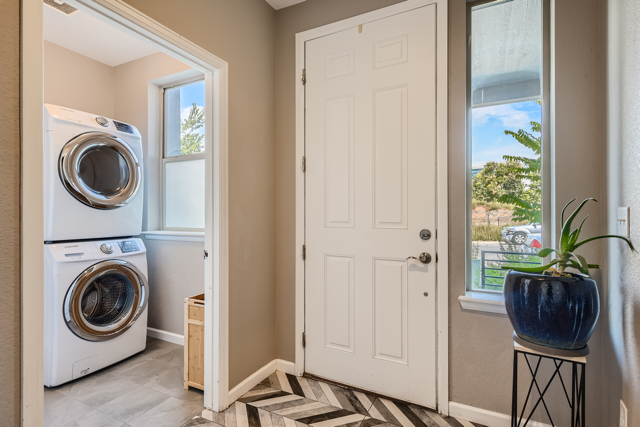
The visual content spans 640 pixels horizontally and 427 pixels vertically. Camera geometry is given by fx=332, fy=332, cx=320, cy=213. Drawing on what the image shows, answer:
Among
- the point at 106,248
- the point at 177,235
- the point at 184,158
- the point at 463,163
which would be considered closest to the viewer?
the point at 463,163

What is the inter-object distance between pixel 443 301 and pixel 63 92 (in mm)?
3366

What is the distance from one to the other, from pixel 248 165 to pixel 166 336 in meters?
1.80

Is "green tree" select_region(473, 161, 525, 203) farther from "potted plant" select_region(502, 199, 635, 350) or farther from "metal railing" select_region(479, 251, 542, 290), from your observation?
"potted plant" select_region(502, 199, 635, 350)

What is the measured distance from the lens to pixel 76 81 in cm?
289

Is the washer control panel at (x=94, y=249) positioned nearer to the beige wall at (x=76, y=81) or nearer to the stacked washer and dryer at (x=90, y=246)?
the stacked washer and dryer at (x=90, y=246)

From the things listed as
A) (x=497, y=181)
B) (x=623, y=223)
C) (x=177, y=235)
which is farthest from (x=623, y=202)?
(x=177, y=235)

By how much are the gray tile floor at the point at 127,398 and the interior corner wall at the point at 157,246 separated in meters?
0.50

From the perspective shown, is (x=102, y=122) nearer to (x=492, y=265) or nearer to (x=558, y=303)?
(x=492, y=265)

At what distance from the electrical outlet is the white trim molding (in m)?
2.51

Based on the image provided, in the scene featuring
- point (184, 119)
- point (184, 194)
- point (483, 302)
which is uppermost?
point (184, 119)

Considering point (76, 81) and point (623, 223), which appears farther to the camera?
point (76, 81)

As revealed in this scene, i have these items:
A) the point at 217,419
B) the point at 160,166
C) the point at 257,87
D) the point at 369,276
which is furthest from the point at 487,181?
the point at 160,166

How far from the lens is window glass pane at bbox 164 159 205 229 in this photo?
2814 millimetres

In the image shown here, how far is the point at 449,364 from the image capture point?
182 centimetres
